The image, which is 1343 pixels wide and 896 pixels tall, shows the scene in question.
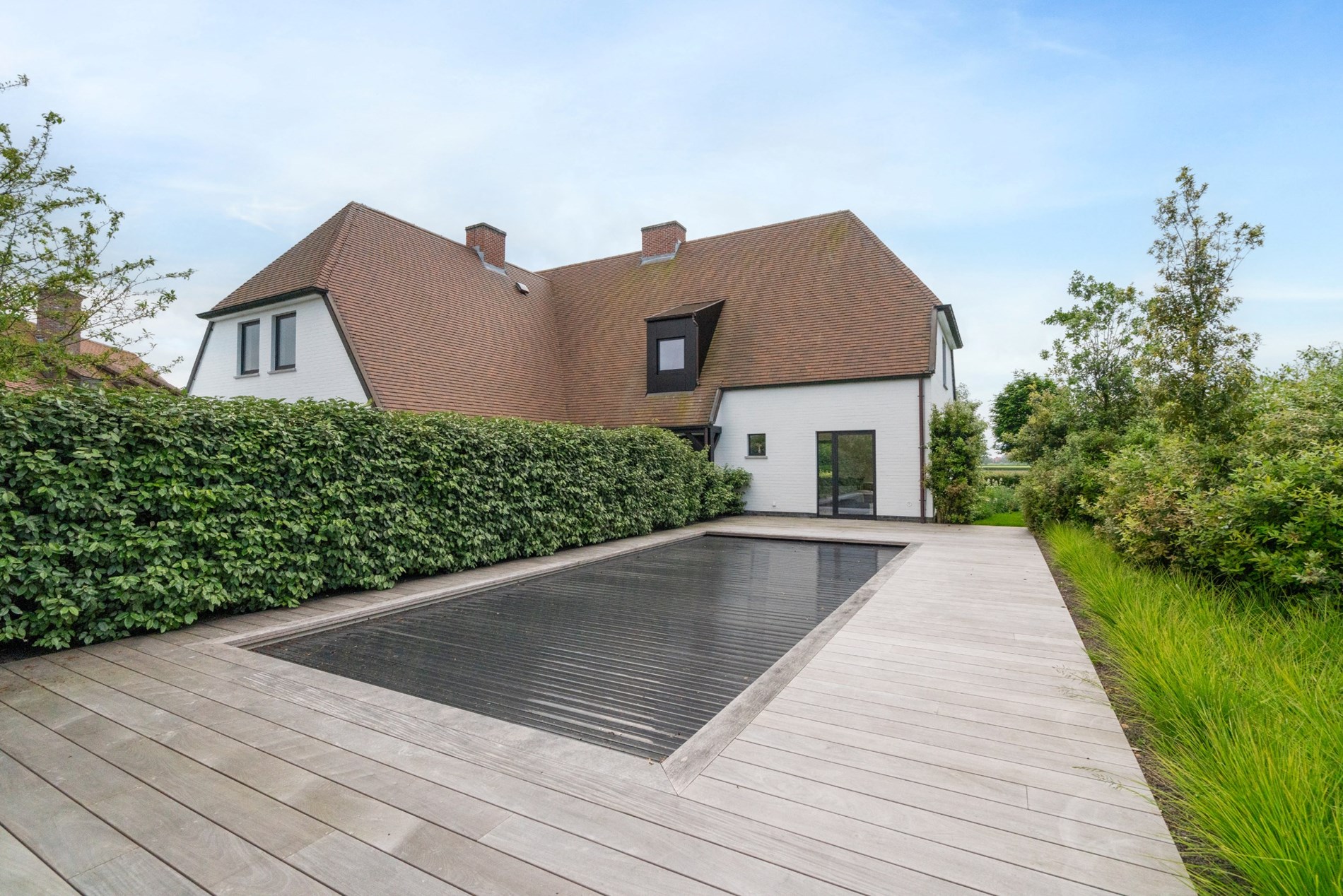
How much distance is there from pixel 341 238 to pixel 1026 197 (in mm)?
14435

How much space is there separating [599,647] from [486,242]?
15.8m

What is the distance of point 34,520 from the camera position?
12.6 feet

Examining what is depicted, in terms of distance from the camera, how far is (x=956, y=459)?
498 inches

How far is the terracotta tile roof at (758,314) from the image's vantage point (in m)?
13.7

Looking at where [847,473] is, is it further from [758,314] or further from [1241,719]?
[1241,719]

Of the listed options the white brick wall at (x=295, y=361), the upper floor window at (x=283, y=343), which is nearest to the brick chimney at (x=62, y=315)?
the white brick wall at (x=295, y=361)

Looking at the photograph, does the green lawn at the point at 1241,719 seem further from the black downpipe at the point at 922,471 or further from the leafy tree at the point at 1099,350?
the leafy tree at the point at 1099,350

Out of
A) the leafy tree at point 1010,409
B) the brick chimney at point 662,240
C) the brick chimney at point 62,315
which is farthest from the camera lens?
the leafy tree at point 1010,409

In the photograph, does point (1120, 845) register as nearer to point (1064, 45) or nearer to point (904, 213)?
point (1064, 45)

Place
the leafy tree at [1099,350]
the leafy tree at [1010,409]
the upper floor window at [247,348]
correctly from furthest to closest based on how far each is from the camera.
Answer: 1. the leafy tree at [1010,409]
2. the leafy tree at [1099,350]
3. the upper floor window at [247,348]

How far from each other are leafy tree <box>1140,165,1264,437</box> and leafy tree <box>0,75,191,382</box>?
1212 cm

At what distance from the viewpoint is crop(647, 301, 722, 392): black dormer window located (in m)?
15.1

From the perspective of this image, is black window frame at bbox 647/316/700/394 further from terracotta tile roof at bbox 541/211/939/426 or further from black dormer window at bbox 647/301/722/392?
terracotta tile roof at bbox 541/211/939/426

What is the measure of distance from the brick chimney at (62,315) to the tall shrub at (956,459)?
1406 centimetres
